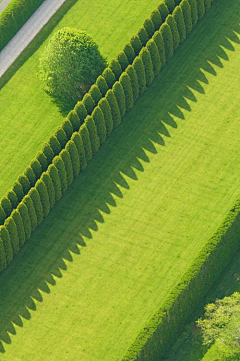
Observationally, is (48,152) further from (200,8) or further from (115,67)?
(200,8)

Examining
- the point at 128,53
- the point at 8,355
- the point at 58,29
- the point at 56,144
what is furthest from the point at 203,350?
the point at 58,29

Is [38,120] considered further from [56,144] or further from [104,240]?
[104,240]

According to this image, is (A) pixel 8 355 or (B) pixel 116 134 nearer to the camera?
(A) pixel 8 355

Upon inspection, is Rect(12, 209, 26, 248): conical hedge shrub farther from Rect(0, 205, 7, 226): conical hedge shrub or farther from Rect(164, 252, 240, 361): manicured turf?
Rect(164, 252, 240, 361): manicured turf

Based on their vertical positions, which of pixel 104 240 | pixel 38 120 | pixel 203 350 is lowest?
pixel 203 350

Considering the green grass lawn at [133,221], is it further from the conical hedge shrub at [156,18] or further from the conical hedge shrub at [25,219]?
the conical hedge shrub at [156,18]
